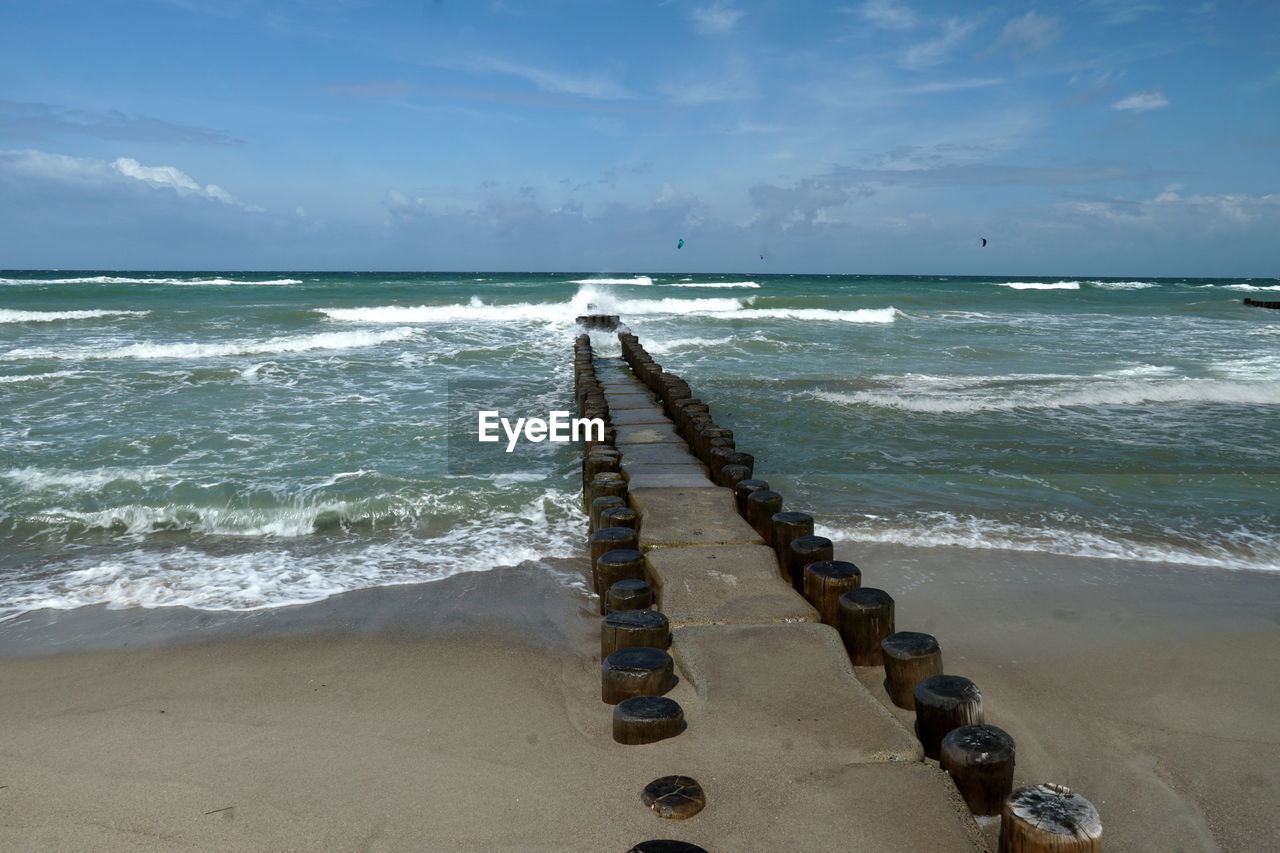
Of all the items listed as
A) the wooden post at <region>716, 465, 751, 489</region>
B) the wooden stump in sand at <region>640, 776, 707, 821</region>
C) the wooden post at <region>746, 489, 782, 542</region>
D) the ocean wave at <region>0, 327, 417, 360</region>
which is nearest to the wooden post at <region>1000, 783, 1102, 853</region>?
the wooden stump in sand at <region>640, 776, 707, 821</region>

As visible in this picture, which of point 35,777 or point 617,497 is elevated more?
point 617,497

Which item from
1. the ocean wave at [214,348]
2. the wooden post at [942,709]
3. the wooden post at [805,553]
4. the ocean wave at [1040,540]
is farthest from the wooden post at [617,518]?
the ocean wave at [214,348]

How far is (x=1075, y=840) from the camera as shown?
211cm

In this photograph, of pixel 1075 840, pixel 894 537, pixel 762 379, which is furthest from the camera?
pixel 762 379

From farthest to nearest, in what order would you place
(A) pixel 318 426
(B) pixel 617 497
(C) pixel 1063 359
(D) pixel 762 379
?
(C) pixel 1063 359, (D) pixel 762 379, (A) pixel 318 426, (B) pixel 617 497

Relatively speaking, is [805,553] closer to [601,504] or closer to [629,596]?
[629,596]

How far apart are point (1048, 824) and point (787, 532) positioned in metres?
2.57

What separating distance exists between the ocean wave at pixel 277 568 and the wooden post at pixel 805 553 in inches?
69.5

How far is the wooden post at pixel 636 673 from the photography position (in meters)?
3.22

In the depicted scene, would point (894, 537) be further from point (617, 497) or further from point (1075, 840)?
point (1075, 840)

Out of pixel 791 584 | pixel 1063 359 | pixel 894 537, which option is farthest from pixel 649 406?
pixel 1063 359

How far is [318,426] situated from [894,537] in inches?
258

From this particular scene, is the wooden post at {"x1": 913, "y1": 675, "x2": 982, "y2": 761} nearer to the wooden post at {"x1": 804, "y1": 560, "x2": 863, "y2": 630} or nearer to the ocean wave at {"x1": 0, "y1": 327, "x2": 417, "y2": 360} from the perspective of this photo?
the wooden post at {"x1": 804, "y1": 560, "x2": 863, "y2": 630}

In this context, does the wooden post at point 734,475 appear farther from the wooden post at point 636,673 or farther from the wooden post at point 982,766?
the wooden post at point 982,766
